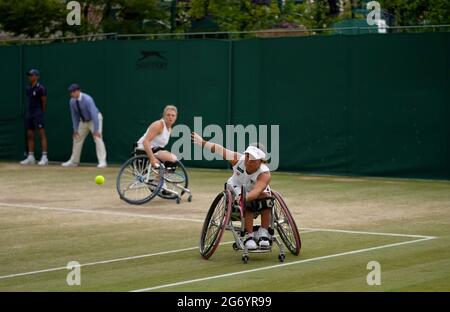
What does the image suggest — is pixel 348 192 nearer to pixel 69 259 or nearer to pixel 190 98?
pixel 190 98

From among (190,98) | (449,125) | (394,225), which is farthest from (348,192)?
(190,98)

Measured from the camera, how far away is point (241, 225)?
39.6 feet

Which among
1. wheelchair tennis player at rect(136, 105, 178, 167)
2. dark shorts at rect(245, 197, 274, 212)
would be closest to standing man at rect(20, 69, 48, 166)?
wheelchair tennis player at rect(136, 105, 178, 167)

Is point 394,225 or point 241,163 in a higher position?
point 241,163

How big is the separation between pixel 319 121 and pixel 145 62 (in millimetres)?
4759

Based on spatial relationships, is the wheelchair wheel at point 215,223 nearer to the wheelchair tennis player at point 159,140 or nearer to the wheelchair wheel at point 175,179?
the wheelchair tennis player at point 159,140

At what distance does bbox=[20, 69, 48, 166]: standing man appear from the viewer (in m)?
25.4

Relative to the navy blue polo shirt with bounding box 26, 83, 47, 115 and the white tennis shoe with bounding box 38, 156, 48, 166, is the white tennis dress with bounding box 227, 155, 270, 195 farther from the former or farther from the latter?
the white tennis shoe with bounding box 38, 156, 48, 166

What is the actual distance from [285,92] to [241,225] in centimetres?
1124

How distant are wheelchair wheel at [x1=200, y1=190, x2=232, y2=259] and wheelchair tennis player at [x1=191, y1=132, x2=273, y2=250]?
0.70ft

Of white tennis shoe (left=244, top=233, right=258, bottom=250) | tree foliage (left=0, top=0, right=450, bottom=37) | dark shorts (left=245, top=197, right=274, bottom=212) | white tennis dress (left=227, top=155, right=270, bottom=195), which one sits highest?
tree foliage (left=0, top=0, right=450, bottom=37)

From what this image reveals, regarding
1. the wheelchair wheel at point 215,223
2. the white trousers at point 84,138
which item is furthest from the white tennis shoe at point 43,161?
the wheelchair wheel at point 215,223

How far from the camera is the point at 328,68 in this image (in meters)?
22.5

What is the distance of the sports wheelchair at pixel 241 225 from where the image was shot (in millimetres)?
11766
